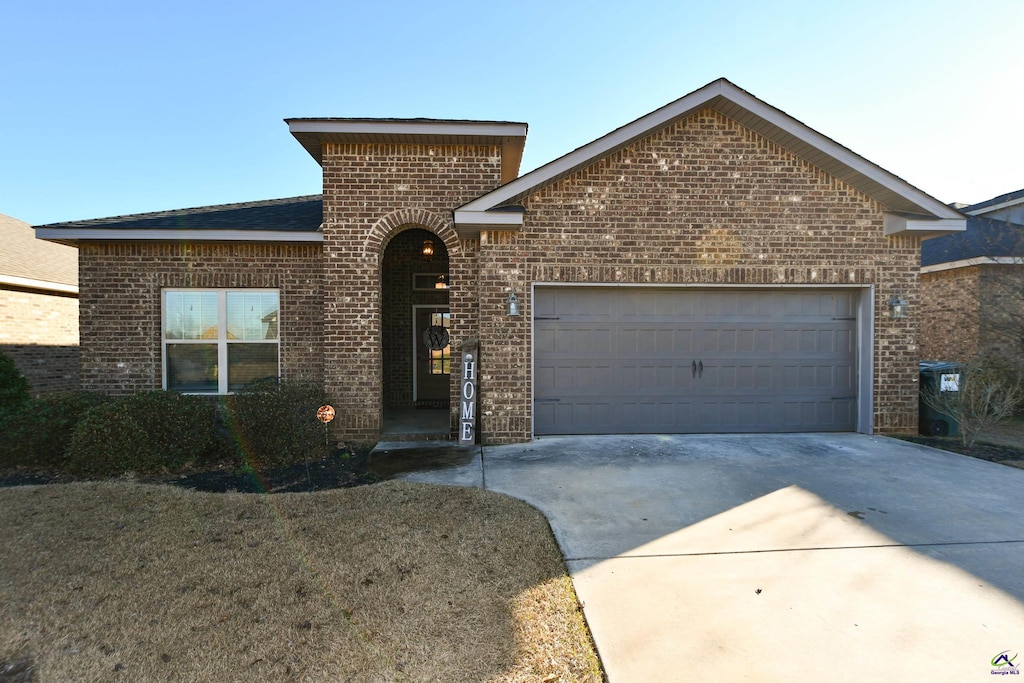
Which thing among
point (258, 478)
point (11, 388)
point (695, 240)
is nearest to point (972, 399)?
point (695, 240)

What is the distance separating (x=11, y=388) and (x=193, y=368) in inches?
92.3

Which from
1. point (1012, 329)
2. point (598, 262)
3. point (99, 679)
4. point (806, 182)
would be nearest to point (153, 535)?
point (99, 679)

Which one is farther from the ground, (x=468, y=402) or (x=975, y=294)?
→ (x=975, y=294)

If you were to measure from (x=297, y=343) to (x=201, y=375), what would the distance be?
1.79 m

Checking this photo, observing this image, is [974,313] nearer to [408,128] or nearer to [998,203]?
[998,203]

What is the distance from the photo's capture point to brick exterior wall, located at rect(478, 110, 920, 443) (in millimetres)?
7727

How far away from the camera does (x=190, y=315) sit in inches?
350

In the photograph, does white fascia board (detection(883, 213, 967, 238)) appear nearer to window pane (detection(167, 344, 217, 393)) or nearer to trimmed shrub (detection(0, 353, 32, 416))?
window pane (detection(167, 344, 217, 393))

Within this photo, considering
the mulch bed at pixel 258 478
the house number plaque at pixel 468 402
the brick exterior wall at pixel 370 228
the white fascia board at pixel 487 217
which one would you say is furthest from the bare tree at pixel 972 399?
the mulch bed at pixel 258 478

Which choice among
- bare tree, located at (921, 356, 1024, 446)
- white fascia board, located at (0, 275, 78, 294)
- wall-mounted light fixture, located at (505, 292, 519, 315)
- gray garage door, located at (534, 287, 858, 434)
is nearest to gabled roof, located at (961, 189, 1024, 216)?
bare tree, located at (921, 356, 1024, 446)

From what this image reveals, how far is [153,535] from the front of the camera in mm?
4328

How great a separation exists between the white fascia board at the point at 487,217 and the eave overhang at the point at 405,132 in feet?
5.00

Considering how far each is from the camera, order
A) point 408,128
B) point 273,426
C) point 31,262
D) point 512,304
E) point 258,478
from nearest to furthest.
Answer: point 258,478, point 273,426, point 512,304, point 408,128, point 31,262

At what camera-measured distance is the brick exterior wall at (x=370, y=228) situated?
816 cm
